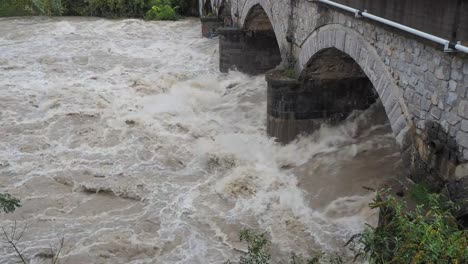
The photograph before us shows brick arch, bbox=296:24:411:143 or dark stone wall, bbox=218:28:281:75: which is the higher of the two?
brick arch, bbox=296:24:411:143

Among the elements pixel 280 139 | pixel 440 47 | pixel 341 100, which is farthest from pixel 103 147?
pixel 440 47

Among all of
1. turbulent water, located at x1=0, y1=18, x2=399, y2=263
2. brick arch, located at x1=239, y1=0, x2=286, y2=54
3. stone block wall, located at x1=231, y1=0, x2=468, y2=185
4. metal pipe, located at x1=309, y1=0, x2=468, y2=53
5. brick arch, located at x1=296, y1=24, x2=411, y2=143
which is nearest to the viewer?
metal pipe, located at x1=309, y1=0, x2=468, y2=53

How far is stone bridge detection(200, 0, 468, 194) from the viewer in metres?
5.71

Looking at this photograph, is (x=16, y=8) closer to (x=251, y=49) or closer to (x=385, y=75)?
(x=251, y=49)

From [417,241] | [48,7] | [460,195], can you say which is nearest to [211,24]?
[48,7]

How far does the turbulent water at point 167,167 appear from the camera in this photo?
8047 millimetres

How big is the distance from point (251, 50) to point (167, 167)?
7.59 meters

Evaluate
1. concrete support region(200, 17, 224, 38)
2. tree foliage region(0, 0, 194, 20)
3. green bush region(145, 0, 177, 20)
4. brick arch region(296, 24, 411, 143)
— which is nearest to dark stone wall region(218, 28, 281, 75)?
concrete support region(200, 17, 224, 38)

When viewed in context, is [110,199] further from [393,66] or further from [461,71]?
[461,71]

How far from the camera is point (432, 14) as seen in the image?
587cm

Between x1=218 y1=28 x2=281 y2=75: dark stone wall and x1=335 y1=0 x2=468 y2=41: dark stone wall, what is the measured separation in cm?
997

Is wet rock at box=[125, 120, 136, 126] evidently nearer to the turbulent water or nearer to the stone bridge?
the turbulent water

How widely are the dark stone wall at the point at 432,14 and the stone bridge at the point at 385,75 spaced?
0.01 meters

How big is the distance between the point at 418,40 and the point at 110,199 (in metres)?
6.02
